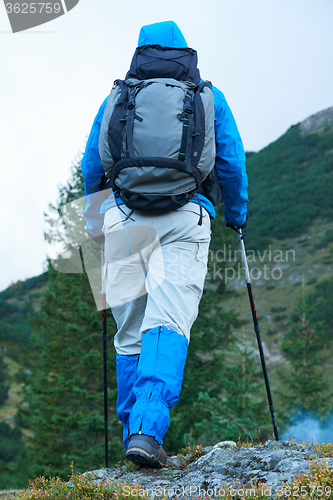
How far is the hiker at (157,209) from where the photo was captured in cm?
270

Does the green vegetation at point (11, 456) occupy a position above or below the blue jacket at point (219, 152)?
below

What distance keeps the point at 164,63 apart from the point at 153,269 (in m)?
1.29

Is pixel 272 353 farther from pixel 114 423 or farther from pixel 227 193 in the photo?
pixel 227 193

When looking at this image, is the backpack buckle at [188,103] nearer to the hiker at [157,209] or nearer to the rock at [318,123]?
the hiker at [157,209]

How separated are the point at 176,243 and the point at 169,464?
1.34 metres

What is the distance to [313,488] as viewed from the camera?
1.99m

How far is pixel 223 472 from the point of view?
8.43 feet

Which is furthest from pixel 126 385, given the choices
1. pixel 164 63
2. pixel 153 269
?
pixel 164 63

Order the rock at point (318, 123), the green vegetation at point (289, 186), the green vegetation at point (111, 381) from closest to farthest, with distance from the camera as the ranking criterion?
the green vegetation at point (111, 381) < the green vegetation at point (289, 186) < the rock at point (318, 123)

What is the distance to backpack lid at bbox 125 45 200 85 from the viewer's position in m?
3.04

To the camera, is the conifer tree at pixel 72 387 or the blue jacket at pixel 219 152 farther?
the conifer tree at pixel 72 387

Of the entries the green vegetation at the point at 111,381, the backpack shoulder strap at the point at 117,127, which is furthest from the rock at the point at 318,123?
the backpack shoulder strap at the point at 117,127

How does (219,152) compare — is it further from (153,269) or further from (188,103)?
(153,269)

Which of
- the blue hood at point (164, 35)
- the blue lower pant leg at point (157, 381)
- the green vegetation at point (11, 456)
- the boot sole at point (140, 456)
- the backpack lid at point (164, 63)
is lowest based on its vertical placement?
the green vegetation at point (11, 456)
